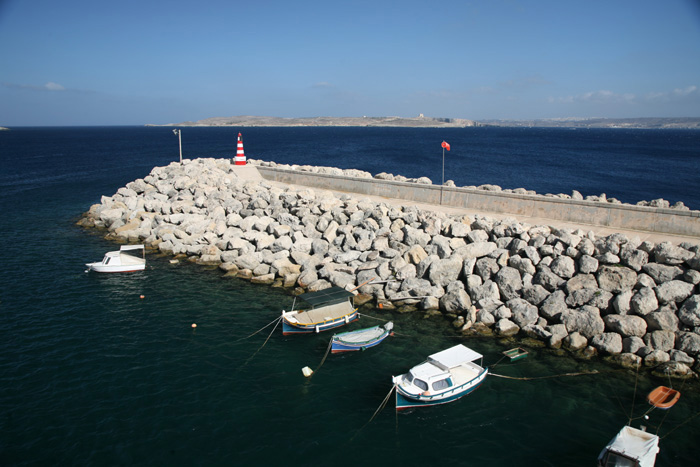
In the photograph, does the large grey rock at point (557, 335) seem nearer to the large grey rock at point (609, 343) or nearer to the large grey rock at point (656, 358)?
the large grey rock at point (609, 343)

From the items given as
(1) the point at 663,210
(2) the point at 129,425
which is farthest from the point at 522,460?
(1) the point at 663,210

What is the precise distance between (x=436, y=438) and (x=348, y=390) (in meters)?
3.04

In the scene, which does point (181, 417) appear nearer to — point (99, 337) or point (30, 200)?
point (99, 337)

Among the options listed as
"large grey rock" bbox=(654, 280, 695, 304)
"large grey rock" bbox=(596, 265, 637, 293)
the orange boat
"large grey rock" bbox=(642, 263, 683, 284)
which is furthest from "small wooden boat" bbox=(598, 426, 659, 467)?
"large grey rock" bbox=(642, 263, 683, 284)

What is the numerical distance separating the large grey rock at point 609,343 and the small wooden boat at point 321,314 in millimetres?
8574

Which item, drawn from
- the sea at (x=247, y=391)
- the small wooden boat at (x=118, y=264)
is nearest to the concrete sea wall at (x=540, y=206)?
the sea at (x=247, y=391)

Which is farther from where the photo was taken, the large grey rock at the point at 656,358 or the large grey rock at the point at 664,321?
the large grey rock at the point at 664,321

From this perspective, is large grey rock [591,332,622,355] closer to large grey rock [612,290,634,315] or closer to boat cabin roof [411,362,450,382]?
large grey rock [612,290,634,315]

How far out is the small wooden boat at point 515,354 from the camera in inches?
593

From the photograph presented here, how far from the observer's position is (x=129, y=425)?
12.0 metres

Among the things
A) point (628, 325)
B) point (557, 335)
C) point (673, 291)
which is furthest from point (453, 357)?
point (673, 291)

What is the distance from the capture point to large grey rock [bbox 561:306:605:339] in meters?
15.7

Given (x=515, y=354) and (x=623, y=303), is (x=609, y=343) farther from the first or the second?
(x=515, y=354)

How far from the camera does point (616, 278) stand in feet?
55.0
